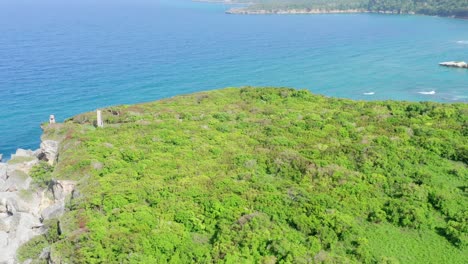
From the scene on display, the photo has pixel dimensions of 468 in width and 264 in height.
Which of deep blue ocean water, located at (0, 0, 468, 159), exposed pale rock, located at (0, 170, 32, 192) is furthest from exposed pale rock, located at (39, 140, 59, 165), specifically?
deep blue ocean water, located at (0, 0, 468, 159)

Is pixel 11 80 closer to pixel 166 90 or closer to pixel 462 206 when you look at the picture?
pixel 166 90

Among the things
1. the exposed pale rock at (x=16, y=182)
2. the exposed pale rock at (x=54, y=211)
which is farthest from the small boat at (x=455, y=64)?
the exposed pale rock at (x=54, y=211)

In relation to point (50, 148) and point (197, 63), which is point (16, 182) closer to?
point (50, 148)

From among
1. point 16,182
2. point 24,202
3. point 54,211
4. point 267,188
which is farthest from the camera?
point 16,182

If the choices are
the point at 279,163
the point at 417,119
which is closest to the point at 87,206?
the point at 279,163

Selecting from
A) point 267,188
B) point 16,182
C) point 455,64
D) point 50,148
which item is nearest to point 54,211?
point 16,182

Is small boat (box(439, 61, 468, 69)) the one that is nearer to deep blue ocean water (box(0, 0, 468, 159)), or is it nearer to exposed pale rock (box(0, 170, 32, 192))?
deep blue ocean water (box(0, 0, 468, 159))
